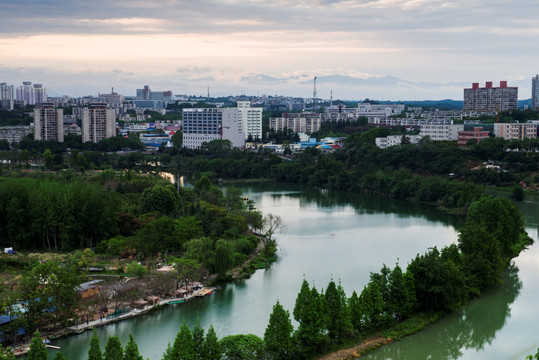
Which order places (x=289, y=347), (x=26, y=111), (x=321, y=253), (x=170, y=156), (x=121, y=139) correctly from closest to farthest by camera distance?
(x=289, y=347)
(x=321, y=253)
(x=170, y=156)
(x=121, y=139)
(x=26, y=111)

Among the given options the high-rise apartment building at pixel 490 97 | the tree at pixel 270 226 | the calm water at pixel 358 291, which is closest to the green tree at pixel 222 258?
the calm water at pixel 358 291

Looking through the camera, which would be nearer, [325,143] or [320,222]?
[320,222]

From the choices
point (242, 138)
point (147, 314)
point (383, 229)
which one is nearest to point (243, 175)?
point (242, 138)

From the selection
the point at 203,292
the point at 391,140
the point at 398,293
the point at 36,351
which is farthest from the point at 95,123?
the point at 36,351

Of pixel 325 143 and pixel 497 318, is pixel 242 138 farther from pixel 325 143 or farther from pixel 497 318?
pixel 497 318

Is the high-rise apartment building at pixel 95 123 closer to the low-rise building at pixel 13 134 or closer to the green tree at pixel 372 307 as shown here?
the low-rise building at pixel 13 134

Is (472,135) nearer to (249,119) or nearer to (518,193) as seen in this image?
(518,193)
